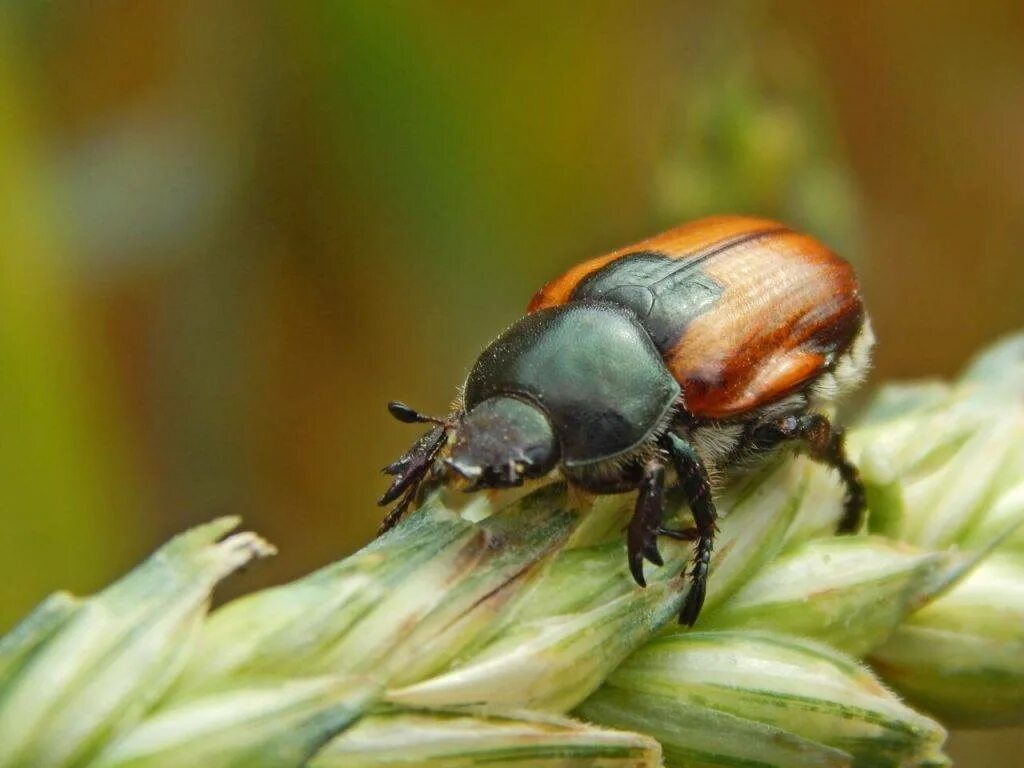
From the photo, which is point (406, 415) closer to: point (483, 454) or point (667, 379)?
point (483, 454)

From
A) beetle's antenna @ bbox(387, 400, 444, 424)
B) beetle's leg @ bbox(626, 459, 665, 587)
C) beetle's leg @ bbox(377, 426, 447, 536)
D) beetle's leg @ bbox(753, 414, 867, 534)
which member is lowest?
beetle's leg @ bbox(753, 414, 867, 534)

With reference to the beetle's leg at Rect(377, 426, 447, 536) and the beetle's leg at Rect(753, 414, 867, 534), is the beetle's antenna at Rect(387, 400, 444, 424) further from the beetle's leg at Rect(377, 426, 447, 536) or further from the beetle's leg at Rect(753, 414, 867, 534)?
the beetle's leg at Rect(753, 414, 867, 534)

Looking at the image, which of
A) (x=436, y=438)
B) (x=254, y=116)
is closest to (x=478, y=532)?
(x=436, y=438)

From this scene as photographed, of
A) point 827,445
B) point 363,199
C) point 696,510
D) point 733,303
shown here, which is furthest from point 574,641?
point 363,199

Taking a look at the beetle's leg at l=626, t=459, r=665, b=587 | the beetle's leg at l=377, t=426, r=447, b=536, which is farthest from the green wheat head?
the beetle's leg at l=377, t=426, r=447, b=536

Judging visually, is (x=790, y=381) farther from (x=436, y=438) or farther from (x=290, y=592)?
(x=290, y=592)
